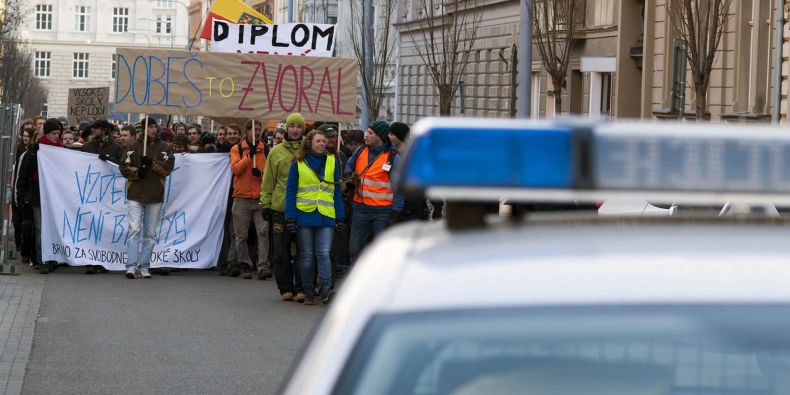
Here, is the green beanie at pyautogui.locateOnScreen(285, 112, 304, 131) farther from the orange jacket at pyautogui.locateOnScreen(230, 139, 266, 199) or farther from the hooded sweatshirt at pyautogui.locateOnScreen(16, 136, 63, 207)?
the hooded sweatshirt at pyautogui.locateOnScreen(16, 136, 63, 207)

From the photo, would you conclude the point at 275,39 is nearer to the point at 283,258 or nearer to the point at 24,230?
the point at 24,230

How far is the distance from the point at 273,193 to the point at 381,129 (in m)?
1.28

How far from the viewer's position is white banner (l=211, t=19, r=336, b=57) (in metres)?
19.6

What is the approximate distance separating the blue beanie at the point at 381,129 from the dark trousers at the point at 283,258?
1.17 metres

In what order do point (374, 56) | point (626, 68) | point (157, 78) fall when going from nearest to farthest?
point (157, 78) < point (626, 68) < point (374, 56)

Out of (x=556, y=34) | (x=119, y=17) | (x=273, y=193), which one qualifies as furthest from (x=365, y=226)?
(x=119, y=17)

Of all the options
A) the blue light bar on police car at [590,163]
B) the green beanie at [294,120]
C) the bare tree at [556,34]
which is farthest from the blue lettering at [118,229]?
the bare tree at [556,34]

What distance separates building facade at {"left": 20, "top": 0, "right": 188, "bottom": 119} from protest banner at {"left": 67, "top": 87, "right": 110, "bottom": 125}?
108 m

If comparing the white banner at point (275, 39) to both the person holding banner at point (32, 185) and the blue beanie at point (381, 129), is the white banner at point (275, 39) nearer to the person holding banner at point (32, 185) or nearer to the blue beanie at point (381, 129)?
the person holding banner at point (32, 185)

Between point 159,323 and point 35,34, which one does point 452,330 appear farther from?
point 35,34

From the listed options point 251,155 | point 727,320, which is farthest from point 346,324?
point 251,155

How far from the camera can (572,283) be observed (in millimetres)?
2135

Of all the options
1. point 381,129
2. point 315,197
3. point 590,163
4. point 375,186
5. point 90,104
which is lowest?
point 315,197

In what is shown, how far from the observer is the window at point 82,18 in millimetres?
139000
